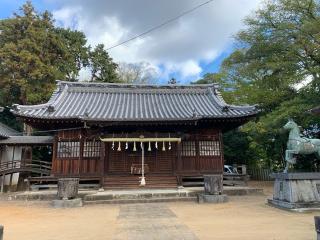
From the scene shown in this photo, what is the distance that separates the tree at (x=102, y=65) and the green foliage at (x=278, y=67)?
47.4ft

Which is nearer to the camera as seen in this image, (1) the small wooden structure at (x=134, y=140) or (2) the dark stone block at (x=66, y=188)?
(2) the dark stone block at (x=66, y=188)

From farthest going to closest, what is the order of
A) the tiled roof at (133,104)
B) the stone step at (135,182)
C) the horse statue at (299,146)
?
the tiled roof at (133,104) → the stone step at (135,182) → the horse statue at (299,146)

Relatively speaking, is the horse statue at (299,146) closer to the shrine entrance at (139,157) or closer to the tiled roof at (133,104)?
the tiled roof at (133,104)

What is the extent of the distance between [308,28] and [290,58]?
2281mm

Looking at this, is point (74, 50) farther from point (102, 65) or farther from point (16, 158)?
point (16, 158)

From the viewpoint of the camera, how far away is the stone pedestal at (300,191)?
10.7 m

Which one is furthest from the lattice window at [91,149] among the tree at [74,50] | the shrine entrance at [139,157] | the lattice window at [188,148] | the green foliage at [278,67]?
the tree at [74,50]

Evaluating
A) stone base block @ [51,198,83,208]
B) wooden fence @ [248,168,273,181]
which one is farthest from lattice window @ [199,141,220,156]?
wooden fence @ [248,168,273,181]

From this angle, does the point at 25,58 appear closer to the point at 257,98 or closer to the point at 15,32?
the point at 15,32

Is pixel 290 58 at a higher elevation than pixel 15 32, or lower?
lower

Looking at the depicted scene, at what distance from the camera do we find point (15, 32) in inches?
1163

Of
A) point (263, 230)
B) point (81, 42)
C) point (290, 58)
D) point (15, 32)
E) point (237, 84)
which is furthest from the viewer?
point (81, 42)

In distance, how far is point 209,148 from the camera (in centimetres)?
1875

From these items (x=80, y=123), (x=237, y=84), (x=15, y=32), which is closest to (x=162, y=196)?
(x=80, y=123)
